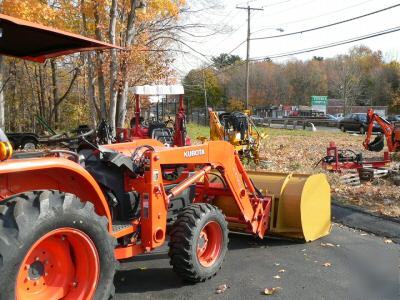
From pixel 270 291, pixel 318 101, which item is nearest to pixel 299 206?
pixel 270 291

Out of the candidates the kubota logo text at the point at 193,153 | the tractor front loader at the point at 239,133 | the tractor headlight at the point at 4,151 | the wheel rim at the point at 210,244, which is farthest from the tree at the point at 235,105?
the tractor headlight at the point at 4,151

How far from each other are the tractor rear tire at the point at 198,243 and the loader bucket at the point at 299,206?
1.52 m

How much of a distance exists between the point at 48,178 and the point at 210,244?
2.09 m

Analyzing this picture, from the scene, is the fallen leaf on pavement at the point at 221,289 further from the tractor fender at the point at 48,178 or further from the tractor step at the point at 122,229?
the tractor fender at the point at 48,178

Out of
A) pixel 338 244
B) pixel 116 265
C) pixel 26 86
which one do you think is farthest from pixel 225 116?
pixel 26 86

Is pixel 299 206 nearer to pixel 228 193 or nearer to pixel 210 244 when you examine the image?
pixel 228 193

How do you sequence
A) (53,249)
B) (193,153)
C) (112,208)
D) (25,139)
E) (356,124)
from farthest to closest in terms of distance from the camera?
(356,124)
(25,139)
(193,153)
(112,208)
(53,249)

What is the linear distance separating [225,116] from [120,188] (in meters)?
13.5

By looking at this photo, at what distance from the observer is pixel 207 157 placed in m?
5.59

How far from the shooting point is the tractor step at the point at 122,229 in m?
4.46

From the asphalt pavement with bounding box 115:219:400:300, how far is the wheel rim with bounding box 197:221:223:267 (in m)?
0.22

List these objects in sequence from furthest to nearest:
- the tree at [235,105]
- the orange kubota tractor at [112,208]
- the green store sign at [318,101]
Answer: the green store sign at [318,101], the tree at [235,105], the orange kubota tractor at [112,208]

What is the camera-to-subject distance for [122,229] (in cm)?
455

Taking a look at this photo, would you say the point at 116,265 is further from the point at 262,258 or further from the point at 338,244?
the point at 338,244
